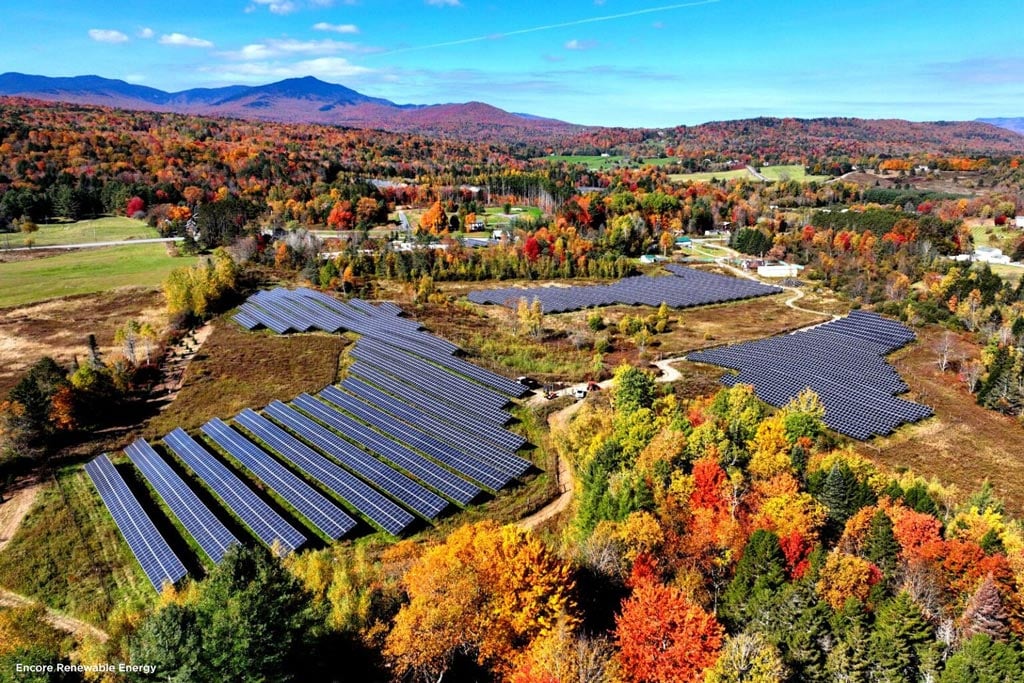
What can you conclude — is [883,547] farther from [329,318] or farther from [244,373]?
[329,318]

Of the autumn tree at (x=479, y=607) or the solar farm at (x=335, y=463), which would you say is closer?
the autumn tree at (x=479, y=607)

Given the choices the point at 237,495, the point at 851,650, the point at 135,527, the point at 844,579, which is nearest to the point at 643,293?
the point at 844,579

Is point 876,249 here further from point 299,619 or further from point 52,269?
point 52,269

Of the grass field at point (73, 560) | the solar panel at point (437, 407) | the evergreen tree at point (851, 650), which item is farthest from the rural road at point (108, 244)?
the evergreen tree at point (851, 650)

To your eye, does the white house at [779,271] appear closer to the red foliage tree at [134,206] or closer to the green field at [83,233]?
the green field at [83,233]

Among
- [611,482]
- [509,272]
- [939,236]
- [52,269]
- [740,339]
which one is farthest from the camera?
[939,236]

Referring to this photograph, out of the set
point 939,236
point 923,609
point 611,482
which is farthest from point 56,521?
point 939,236

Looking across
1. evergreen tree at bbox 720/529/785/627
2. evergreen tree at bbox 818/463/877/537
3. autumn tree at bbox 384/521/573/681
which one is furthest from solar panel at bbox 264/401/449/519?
evergreen tree at bbox 818/463/877/537
